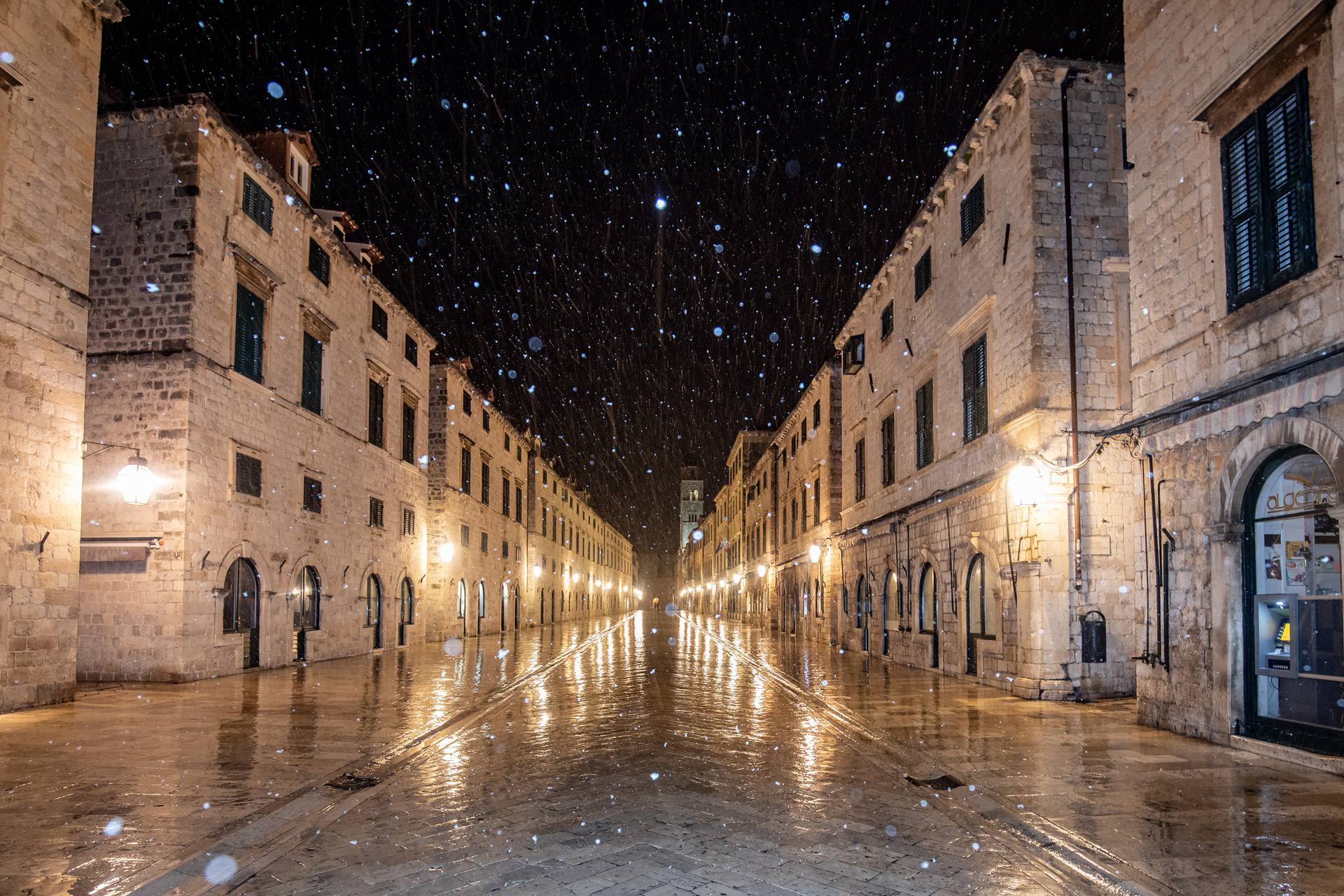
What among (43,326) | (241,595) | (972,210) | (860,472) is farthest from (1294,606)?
(860,472)

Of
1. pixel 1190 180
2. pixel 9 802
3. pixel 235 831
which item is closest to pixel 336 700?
pixel 9 802

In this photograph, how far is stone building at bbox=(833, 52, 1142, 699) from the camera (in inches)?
576

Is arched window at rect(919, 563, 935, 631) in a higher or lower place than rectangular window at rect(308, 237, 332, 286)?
lower

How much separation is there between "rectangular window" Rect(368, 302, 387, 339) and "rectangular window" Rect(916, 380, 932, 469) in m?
15.0

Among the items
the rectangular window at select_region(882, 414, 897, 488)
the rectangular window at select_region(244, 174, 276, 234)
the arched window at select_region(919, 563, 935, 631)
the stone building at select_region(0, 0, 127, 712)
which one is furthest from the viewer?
the rectangular window at select_region(882, 414, 897, 488)

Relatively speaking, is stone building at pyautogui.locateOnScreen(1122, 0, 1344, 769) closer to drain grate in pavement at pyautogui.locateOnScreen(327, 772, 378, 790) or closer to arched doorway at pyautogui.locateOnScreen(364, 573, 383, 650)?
drain grate in pavement at pyautogui.locateOnScreen(327, 772, 378, 790)

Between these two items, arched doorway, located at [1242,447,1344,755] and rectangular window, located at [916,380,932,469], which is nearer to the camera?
arched doorway, located at [1242,447,1344,755]

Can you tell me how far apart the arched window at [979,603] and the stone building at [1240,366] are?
531 cm

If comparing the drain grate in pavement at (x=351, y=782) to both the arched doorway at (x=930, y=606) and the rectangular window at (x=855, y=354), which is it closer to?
the arched doorway at (x=930, y=606)

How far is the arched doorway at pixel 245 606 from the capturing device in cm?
1856

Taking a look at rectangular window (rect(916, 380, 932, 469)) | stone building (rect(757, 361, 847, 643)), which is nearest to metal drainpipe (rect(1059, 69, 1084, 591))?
rectangular window (rect(916, 380, 932, 469))

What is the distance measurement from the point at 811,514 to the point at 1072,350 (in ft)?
70.9

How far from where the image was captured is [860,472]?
28453mm

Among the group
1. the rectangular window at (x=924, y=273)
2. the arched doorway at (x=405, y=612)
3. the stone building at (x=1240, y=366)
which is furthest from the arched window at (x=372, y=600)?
the stone building at (x=1240, y=366)
